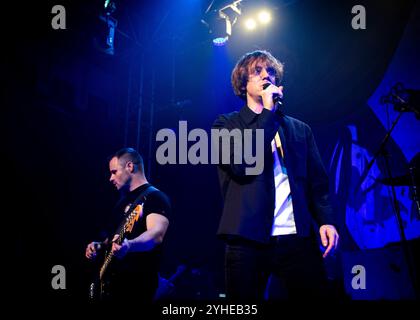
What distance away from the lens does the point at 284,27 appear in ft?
18.7

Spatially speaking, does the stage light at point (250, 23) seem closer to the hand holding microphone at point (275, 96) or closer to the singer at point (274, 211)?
the singer at point (274, 211)

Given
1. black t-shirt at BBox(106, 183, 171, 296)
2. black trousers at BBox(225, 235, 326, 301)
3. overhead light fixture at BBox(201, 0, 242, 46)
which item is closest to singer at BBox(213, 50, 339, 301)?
black trousers at BBox(225, 235, 326, 301)

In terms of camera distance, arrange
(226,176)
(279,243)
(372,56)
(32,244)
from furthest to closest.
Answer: (32,244) → (372,56) → (226,176) → (279,243)

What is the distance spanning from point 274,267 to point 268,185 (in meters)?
0.38

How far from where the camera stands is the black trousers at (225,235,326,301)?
152 centimetres

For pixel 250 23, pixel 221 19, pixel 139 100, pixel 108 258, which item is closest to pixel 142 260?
pixel 108 258

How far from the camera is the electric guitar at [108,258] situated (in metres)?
3.01

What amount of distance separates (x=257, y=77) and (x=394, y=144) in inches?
120

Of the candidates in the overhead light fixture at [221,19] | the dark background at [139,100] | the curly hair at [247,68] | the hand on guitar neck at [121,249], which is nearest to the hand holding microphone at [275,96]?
the curly hair at [247,68]

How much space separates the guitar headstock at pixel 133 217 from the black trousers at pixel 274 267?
1.66 m

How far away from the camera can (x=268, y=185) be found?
1728 millimetres

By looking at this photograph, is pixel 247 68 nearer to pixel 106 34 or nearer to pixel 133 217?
pixel 133 217
